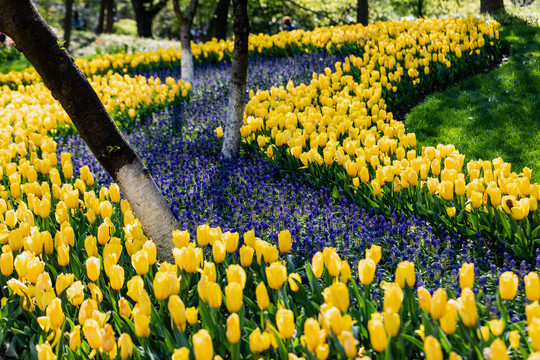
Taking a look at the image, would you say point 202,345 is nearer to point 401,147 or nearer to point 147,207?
point 147,207

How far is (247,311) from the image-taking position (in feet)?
9.95

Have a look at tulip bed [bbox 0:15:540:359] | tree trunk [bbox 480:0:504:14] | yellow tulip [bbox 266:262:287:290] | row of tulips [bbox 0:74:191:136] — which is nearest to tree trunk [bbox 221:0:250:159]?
tulip bed [bbox 0:15:540:359]

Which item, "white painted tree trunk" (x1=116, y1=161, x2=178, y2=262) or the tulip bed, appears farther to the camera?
"white painted tree trunk" (x1=116, y1=161, x2=178, y2=262)

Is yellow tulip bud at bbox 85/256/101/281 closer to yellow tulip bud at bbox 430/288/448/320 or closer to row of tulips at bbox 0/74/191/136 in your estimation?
yellow tulip bud at bbox 430/288/448/320

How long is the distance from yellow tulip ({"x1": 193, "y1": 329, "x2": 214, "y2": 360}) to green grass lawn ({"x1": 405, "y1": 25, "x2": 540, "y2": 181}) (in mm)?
4366

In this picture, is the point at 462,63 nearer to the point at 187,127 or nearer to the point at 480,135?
the point at 480,135

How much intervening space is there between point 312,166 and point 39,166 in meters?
2.90

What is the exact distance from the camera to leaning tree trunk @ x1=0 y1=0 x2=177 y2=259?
12.0 ft

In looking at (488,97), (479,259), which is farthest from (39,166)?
(488,97)

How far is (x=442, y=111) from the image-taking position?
736cm

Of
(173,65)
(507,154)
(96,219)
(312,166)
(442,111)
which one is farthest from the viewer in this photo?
(173,65)

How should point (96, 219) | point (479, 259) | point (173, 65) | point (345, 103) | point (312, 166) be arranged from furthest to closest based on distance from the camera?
1. point (173, 65)
2. point (345, 103)
3. point (312, 166)
4. point (96, 219)
5. point (479, 259)

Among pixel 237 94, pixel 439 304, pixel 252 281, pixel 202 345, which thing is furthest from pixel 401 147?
pixel 202 345

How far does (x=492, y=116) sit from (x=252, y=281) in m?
5.23
